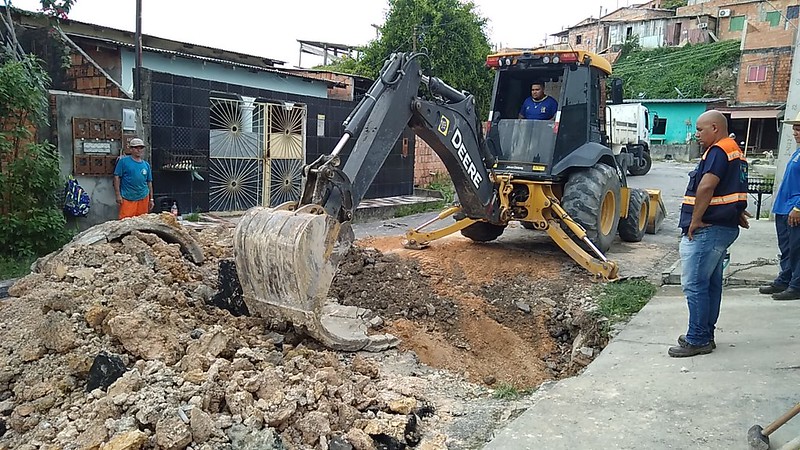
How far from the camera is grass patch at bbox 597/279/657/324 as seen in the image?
5656 mm

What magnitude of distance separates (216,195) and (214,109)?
1.35 m

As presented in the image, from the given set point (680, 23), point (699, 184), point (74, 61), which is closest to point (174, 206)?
point (74, 61)

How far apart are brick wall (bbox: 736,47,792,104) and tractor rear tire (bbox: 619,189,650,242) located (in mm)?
27225

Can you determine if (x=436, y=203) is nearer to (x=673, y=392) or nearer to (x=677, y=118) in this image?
(x=673, y=392)

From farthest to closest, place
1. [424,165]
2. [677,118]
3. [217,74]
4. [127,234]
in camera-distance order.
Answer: [677,118] < [424,165] < [217,74] < [127,234]

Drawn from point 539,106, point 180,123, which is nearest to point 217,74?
point 180,123

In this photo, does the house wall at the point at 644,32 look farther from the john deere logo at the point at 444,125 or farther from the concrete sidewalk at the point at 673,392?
the concrete sidewalk at the point at 673,392

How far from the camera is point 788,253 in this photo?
5.81 meters

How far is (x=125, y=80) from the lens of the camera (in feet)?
37.1

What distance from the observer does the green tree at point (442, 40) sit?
20344 mm

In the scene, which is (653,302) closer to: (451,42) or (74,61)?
(74,61)

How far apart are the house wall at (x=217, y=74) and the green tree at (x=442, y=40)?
5.93m

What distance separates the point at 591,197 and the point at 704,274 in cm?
286

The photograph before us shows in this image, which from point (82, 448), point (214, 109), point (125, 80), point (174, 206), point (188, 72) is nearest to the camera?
point (82, 448)
